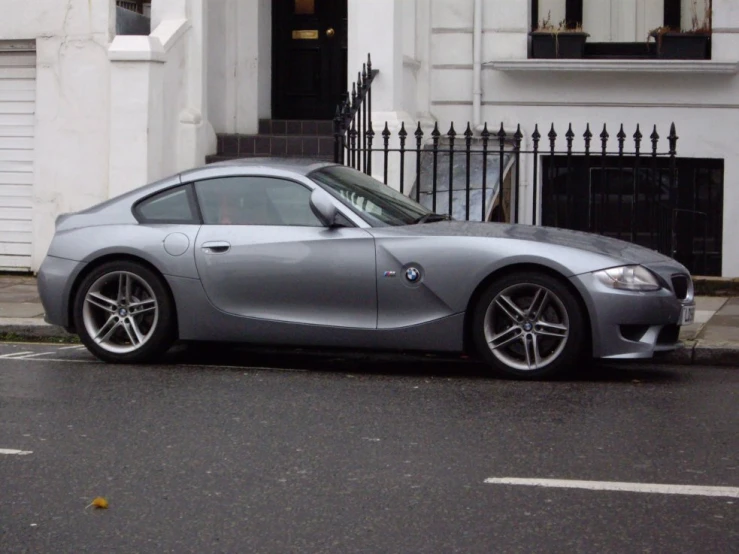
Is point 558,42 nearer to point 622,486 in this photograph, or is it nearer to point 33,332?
point 33,332

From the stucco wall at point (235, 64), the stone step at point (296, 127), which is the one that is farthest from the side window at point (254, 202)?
the stucco wall at point (235, 64)

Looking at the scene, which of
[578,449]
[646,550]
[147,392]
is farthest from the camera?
[147,392]

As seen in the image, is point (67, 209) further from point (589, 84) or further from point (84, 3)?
point (589, 84)

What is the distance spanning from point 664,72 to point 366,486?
10430 mm

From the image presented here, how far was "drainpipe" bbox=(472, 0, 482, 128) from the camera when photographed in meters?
15.5

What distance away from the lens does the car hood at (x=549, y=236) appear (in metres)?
8.44

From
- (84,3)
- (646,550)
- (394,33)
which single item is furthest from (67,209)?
(646,550)

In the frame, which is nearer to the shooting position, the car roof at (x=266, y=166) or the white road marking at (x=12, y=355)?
the car roof at (x=266, y=166)

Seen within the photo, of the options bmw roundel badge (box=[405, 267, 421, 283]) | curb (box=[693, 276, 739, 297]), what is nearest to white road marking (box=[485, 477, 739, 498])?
bmw roundel badge (box=[405, 267, 421, 283])

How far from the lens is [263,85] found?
54.1ft

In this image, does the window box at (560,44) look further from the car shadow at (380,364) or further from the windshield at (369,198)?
the car shadow at (380,364)

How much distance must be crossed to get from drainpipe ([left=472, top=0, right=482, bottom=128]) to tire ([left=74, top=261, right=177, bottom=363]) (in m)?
7.28

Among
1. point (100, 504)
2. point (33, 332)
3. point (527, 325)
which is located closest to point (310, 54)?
point (33, 332)

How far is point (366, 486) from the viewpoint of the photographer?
5.76 m
